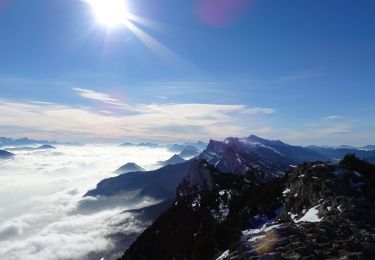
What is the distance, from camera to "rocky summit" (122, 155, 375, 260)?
1228 inches

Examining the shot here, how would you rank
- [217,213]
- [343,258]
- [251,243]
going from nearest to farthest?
[343,258] → [251,243] → [217,213]

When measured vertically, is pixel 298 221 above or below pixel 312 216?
below

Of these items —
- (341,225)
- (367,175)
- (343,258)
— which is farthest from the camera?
(367,175)

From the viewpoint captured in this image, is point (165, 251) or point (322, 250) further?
point (165, 251)

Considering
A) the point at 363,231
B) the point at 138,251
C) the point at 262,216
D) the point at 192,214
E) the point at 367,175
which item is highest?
the point at 367,175

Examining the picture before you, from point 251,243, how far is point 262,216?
119 feet

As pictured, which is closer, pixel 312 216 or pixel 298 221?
pixel 298 221

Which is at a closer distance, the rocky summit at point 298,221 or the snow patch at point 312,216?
the rocky summit at point 298,221

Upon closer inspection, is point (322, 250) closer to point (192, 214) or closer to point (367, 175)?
point (367, 175)

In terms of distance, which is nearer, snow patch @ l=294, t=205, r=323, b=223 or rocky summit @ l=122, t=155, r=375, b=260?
rocky summit @ l=122, t=155, r=375, b=260

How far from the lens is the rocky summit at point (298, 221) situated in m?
31.2

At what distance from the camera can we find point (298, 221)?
1738 inches

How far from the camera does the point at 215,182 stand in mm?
161750

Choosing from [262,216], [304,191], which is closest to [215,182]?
[262,216]
